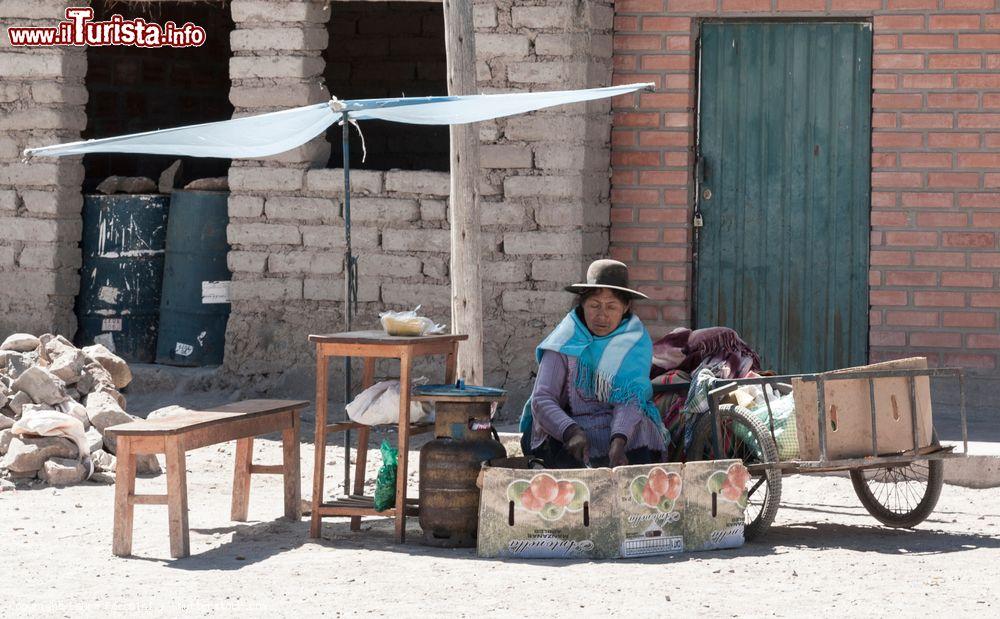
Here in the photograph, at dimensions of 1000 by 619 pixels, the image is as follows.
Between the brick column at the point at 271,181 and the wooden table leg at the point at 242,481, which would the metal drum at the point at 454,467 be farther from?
the brick column at the point at 271,181

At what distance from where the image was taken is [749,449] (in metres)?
5.94

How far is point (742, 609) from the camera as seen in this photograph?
15.2ft

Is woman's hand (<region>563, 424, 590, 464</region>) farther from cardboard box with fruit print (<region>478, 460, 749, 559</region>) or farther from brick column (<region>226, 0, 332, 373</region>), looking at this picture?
brick column (<region>226, 0, 332, 373</region>)

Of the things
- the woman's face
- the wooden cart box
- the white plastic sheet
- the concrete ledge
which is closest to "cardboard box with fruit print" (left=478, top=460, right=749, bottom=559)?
the wooden cart box

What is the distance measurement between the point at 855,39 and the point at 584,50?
5.14ft

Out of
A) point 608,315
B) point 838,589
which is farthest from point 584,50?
point 838,589

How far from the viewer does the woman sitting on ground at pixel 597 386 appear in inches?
230

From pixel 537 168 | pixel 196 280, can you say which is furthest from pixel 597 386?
pixel 196 280

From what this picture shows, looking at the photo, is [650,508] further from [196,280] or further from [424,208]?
[196,280]

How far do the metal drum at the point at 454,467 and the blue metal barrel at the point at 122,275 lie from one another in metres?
4.42

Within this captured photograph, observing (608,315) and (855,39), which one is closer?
(608,315)

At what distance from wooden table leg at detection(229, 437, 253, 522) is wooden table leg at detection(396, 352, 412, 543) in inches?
36.5

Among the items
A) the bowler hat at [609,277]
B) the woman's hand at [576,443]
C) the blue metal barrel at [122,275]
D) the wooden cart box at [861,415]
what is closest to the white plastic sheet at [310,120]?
the bowler hat at [609,277]

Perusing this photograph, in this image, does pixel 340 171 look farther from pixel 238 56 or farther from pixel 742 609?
pixel 742 609
